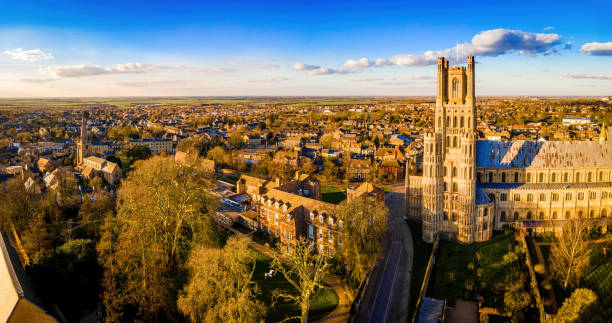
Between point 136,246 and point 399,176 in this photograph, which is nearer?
point 136,246

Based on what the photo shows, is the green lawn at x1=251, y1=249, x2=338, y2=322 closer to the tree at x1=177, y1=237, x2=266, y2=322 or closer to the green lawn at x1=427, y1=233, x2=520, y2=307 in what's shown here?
the tree at x1=177, y1=237, x2=266, y2=322

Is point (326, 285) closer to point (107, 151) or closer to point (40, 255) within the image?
point (40, 255)

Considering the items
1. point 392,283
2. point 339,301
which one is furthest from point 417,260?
point 339,301

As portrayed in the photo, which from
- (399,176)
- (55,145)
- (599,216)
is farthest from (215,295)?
(55,145)

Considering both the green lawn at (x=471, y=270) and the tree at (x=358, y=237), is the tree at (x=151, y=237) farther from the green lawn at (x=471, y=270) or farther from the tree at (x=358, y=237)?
the green lawn at (x=471, y=270)

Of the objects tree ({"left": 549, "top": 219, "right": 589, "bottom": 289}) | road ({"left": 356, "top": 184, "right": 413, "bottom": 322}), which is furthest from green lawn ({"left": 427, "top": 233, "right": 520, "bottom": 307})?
tree ({"left": 549, "top": 219, "right": 589, "bottom": 289})

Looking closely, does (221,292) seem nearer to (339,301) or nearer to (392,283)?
(339,301)
